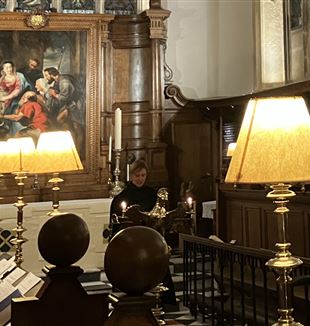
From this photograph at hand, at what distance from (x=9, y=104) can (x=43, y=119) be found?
0.60 m

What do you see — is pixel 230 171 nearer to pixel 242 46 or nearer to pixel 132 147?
pixel 132 147

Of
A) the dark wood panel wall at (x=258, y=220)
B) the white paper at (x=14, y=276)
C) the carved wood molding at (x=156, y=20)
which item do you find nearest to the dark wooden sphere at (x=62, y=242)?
the white paper at (x=14, y=276)

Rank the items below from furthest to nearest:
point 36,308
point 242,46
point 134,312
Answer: point 242,46 < point 36,308 < point 134,312

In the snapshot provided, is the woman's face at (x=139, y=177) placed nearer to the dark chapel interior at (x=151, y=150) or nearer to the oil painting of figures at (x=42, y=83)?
the dark chapel interior at (x=151, y=150)

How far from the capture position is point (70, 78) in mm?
10086

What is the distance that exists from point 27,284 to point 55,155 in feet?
3.63

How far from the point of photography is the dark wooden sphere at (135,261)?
137 cm

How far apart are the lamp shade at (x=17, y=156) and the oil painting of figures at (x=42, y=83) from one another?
6088 millimetres

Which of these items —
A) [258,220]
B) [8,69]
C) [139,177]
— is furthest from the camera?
[8,69]

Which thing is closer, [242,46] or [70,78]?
[70,78]

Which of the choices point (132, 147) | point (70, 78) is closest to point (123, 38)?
point (70, 78)

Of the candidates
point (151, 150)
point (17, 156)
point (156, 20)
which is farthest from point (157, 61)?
point (17, 156)

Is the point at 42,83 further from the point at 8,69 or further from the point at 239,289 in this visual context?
the point at 239,289

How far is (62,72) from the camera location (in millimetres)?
10070
